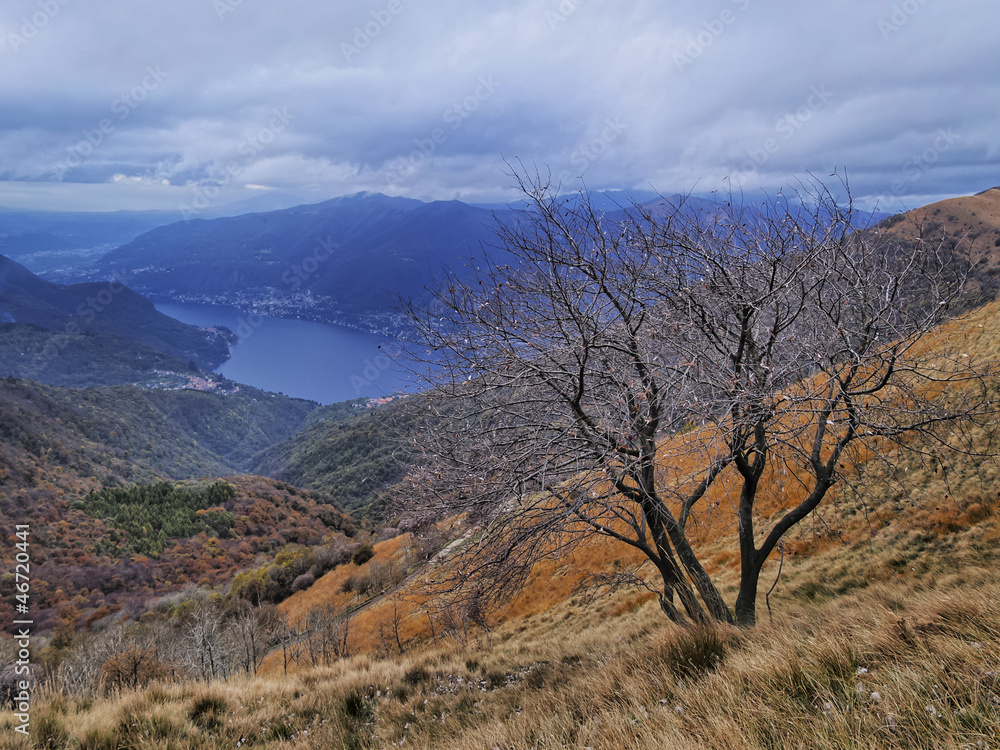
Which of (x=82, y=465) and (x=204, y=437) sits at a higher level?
(x=82, y=465)

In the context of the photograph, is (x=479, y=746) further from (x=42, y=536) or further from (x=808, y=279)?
(x=42, y=536)

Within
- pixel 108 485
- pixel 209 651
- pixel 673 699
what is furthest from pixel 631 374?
pixel 108 485

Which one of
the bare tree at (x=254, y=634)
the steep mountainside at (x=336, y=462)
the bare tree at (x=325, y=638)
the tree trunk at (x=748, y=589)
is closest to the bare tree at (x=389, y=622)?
the bare tree at (x=325, y=638)

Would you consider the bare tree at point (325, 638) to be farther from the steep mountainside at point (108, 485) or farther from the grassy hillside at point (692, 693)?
the steep mountainside at point (108, 485)

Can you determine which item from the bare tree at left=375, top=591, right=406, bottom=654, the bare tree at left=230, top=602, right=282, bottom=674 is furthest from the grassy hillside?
the bare tree at left=230, top=602, right=282, bottom=674

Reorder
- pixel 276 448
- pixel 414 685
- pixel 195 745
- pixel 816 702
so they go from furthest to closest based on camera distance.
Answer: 1. pixel 276 448
2. pixel 414 685
3. pixel 195 745
4. pixel 816 702

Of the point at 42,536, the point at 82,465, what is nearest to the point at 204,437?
the point at 82,465

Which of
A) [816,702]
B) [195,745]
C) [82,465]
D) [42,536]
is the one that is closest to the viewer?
[816,702]

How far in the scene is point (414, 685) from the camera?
5902mm

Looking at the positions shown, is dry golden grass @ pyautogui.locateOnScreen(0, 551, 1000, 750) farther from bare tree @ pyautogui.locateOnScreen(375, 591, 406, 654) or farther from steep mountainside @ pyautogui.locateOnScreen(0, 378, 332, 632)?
steep mountainside @ pyautogui.locateOnScreen(0, 378, 332, 632)

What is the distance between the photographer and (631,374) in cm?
566

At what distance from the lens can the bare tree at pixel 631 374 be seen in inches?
189

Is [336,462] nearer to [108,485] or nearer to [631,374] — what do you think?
[108,485]

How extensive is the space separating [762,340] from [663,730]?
17.3ft
